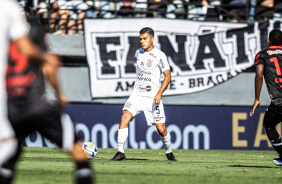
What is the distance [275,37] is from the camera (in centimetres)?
1001

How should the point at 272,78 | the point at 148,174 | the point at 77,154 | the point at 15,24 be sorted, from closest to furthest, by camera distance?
the point at 15,24
the point at 77,154
the point at 148,174
the point at 272,78

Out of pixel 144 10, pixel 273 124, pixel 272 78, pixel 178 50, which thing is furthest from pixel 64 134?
pixel 144 10

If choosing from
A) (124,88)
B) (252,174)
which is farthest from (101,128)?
(252,174)

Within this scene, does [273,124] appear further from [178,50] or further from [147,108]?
[178,50]

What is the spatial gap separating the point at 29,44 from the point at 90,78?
1327cm

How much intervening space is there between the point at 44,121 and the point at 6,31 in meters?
0.83

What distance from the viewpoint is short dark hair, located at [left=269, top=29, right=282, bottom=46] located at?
9961mm

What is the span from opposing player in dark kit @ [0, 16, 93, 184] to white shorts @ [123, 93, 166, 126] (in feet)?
18.8

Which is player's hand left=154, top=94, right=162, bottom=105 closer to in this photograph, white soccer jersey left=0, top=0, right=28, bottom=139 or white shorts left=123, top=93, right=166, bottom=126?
white shorts left=123, top=93, right=166, bottom=126

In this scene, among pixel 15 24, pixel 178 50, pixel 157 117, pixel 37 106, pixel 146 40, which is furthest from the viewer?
pixel 178 50

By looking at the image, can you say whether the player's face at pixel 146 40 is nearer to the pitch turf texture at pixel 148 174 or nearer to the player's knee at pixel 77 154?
the pitch turf texture at pixel 148 174

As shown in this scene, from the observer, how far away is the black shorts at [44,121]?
495cm

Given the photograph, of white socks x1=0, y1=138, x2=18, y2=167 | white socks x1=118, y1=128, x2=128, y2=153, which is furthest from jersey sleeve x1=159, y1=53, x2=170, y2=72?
white socks x1=0, y1=138, x2=18, y2=167

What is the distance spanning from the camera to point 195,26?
18.5 m
